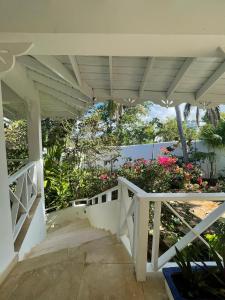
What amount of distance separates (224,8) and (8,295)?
294 centimetres

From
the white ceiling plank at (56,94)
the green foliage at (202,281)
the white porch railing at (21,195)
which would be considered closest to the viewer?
the green foliage at (202,281)

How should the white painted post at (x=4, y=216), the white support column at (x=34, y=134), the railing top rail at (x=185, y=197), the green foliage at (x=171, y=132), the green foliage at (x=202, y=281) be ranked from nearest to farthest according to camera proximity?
1. the green foliage at (x=202, y=281)
2. the railing top rail at (x=185, y=197)
3. the white painted post at (x=4, y=216)
4. the white support column at (x=34, y=134)
5. the green foliage at (x=171, y=132)

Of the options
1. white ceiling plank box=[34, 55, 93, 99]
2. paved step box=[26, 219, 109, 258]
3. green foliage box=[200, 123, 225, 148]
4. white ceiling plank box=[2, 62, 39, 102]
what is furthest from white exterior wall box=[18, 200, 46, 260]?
green foliage box=[200, 123, 225, 148]

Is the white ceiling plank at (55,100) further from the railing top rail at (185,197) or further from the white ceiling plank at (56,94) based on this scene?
the railing top rail at (185,197)

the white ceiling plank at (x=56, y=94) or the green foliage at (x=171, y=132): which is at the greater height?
the white ceiling plank at (x=56, y=94)

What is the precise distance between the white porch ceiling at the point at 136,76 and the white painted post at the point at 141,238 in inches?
59.0

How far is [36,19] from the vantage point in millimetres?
1888

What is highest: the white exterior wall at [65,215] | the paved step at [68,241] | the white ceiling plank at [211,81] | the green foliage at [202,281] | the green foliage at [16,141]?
the white ceiling plank at [211,81]

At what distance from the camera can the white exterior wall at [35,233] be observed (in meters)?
3.71

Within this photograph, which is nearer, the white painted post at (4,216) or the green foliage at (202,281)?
the green foliage at (202,281)

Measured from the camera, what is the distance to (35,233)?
4.64 meters

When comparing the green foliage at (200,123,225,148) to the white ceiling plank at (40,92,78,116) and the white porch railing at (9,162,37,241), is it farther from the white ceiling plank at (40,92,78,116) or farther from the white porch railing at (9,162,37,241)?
the white porch railing at (9,162,37,241)

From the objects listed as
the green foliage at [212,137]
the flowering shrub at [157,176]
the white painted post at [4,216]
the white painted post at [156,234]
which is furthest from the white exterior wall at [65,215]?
the green foliage at [212,137]

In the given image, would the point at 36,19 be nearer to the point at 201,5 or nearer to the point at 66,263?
the point at 201,5
